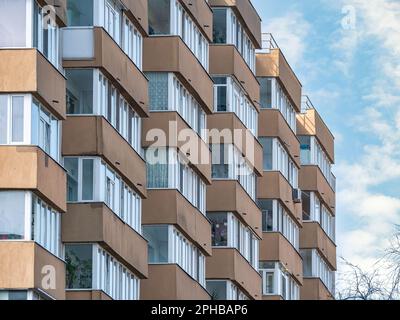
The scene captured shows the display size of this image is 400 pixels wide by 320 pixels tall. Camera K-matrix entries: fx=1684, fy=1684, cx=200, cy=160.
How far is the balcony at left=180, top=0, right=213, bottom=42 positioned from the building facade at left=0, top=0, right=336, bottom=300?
0.54 feet

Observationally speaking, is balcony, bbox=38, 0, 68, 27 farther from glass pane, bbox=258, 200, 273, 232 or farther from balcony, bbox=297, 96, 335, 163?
balcony, bbox=297, 96, 335, 163

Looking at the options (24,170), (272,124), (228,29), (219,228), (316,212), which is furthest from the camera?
(316,212)

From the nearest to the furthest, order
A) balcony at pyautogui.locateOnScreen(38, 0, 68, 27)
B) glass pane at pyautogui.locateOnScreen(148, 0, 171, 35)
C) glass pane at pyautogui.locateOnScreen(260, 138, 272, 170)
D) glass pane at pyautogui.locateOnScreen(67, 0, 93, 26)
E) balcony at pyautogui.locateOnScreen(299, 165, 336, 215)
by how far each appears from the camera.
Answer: balcony at pyautogui.locateOnScreen(38, 0, 68, 27) → glass pane at pyautogui.locateOnScreen(67, 0, 93, 26) → glass pane at pyautogui.locateOnScreen(148, 0, 171, 35) → glass pane at pyautogui.locateOnScreen(260, 138, 272, 170) → balcony at pyautogui.locateOnScreen(299, 165, 336, 215)

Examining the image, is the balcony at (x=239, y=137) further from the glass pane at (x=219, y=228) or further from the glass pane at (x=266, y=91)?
the glass pane at (x=266, y=91)

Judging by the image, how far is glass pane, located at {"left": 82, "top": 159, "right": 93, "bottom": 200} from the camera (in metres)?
48.0

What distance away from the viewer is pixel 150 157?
56.9 meters

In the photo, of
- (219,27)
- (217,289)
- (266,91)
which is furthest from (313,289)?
(219,27)

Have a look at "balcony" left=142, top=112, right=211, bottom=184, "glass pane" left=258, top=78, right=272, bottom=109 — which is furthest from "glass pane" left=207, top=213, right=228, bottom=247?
"glass pane" left=258, top=78, right=272, bottom=109

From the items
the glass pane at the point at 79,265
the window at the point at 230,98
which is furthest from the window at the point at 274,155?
the glass pane at the point at 79,265

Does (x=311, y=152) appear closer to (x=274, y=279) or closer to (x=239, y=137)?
(x=274, y=279)

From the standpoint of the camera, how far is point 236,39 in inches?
2749

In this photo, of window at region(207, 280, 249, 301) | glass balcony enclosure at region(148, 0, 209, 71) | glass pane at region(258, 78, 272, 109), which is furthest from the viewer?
glass pane at region(258, 78, 272, 109)

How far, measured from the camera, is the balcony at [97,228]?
46531 millimetres

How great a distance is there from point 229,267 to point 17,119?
24748 mm
